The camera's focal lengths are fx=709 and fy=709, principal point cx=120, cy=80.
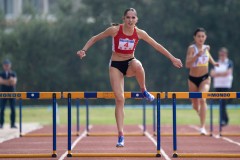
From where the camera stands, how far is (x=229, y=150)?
Result: 42.3 ft

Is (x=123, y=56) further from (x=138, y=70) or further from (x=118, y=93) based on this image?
(x=118, y=93)

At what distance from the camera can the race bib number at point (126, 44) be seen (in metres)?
11.2

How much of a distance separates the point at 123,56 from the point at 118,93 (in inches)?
24.1

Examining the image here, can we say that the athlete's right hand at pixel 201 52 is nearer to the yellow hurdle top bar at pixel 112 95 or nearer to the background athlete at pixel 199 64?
the background athlete at pixel 199 64

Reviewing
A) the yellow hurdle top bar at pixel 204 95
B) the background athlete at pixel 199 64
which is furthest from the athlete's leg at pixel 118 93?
the background athlete at pixel 199 64

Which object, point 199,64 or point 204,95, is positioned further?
point 199,64

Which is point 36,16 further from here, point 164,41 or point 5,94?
point 5,94

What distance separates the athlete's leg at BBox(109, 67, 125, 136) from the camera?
1116 centimetres

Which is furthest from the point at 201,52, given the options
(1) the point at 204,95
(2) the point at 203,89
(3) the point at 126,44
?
(3) the point at 126,44

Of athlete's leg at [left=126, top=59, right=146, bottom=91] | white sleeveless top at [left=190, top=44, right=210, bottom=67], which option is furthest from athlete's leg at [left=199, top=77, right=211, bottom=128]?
athlete's leg at [left=126, top=59, right=146, bottom=91]

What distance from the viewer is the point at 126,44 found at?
11.2 m

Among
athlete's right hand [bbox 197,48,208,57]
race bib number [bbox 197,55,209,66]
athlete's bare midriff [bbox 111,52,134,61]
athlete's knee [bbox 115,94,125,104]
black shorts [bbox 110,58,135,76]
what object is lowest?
athlete's knee [bbox 115,94,125,104]

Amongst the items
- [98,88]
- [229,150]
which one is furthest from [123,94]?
[98,88]

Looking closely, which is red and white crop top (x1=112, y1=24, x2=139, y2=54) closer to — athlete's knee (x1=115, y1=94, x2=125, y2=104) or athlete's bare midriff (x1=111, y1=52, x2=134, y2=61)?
athlete's bare midriff (x1=111, y1=52, x2=134, y2=61)
